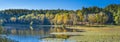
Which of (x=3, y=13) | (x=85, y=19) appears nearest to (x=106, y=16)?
(x=85, y=19)

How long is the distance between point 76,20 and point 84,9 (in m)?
17.5

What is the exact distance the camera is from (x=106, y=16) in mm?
118938

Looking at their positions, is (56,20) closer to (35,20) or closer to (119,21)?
(35,20)

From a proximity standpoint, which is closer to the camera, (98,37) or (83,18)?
(98,37)

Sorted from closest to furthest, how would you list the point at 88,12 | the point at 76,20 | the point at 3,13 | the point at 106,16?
1. the point at 106,16
2. the point at 76,20
3. the point at 88,12
4. the point at 3,13

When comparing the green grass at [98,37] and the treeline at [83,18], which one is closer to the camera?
the green grass at [98,37]

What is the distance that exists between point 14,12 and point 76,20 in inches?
2837

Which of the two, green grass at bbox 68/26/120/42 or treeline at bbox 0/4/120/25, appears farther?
treeline at bbox 0/4/120/25

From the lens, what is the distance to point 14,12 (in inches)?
7692

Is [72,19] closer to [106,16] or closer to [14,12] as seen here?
[106,16]

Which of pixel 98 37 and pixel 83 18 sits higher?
pixel 98 37

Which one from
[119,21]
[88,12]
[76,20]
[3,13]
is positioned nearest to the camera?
[119,21]

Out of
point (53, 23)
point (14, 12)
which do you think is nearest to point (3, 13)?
point (14, 12)

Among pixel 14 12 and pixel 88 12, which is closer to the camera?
pixel 88 12
